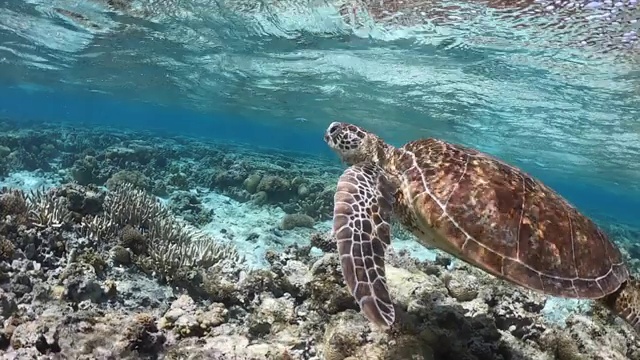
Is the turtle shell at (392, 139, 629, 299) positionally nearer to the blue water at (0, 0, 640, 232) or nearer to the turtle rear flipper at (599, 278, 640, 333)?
the turtle rear flipper at (599, 278, 640, 333)

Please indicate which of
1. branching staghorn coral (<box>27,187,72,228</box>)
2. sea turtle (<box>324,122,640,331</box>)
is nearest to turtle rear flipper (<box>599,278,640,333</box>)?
sea turtle (<box>324,122,640,331</box>)

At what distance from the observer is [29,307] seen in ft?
13.1

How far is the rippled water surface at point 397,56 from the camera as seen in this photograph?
A: 10414 mm

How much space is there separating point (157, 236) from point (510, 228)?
5299mm

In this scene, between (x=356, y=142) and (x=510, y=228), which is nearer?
(x=510, y=228)

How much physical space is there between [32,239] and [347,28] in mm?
10848

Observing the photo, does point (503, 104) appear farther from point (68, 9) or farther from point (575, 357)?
point (68, 9)

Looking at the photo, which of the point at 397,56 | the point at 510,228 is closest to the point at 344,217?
the point at 510,228

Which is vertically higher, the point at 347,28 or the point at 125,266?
the point at 347,28

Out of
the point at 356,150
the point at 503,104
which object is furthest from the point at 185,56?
the point at 356,150

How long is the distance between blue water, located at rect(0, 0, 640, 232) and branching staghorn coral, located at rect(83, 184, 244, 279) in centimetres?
767

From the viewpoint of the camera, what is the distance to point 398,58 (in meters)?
15.1

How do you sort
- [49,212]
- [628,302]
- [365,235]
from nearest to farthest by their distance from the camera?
[365,235] < [628,302] < [49,212]

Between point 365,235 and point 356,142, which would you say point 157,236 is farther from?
point 365,235
